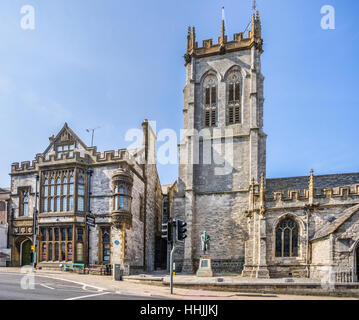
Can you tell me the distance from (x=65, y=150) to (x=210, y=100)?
1613 cm

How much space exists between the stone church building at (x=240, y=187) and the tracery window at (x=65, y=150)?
36.1 feet

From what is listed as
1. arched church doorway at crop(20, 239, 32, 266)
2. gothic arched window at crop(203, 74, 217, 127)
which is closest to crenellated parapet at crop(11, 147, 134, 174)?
arched church doorway at crop(20, 239, 32, 266)

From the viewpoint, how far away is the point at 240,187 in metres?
31.2

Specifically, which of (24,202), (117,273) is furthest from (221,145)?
(24,202)

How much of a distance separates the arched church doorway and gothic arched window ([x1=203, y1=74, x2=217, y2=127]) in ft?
68.5

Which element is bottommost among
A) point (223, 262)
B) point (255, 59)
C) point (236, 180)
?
point (223, 262)

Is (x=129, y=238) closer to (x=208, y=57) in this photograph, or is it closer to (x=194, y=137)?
(x=194, y=137)

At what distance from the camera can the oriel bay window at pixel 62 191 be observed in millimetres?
26578

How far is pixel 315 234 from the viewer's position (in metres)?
23.7

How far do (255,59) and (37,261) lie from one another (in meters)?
28.5

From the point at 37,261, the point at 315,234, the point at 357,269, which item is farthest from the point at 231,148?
the point at 37,261

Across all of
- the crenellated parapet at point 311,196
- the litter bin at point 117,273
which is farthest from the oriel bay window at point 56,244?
the crenellated parapet at point 311,196

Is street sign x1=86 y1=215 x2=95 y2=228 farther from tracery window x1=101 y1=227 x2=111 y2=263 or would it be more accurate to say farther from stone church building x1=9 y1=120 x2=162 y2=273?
tracery window x1=101 y1=227 x2=111 y2=263

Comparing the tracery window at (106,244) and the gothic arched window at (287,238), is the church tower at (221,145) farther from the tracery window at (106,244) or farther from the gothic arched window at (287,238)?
the tracery window at (106,244)
